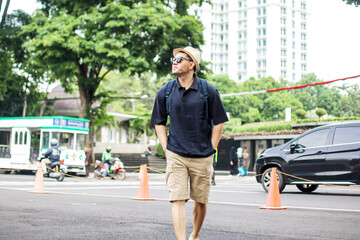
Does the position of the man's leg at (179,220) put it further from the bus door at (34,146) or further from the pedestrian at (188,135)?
Answer: the bus door at (34,146)

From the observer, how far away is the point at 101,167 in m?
25.5

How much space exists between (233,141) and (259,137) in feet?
7.50

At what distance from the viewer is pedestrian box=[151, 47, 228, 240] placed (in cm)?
476

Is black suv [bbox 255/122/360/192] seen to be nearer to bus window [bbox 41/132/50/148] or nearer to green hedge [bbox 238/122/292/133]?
bus window [bbox 41/132/50/148]

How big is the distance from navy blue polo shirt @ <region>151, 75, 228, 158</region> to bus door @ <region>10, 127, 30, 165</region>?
24231 millimetres

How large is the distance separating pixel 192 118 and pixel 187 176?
0.52m

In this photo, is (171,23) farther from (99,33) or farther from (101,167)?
(101,167)

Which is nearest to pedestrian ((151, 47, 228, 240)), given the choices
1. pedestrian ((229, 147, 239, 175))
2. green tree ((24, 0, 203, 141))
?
green tree ((24, 0, 203, 141))

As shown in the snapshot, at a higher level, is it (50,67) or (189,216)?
(50,67)

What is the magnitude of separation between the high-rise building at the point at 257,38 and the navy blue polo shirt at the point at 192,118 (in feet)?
373

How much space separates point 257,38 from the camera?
401 ft

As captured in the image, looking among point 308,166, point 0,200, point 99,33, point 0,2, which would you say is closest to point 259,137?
point 99,33

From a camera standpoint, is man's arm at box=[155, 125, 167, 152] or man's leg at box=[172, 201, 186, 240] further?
man's arm at box=[155, 125, 167, 152]

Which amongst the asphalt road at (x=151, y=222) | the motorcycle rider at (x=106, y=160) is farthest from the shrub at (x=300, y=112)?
the asphalt road at (x=151, y=222)
